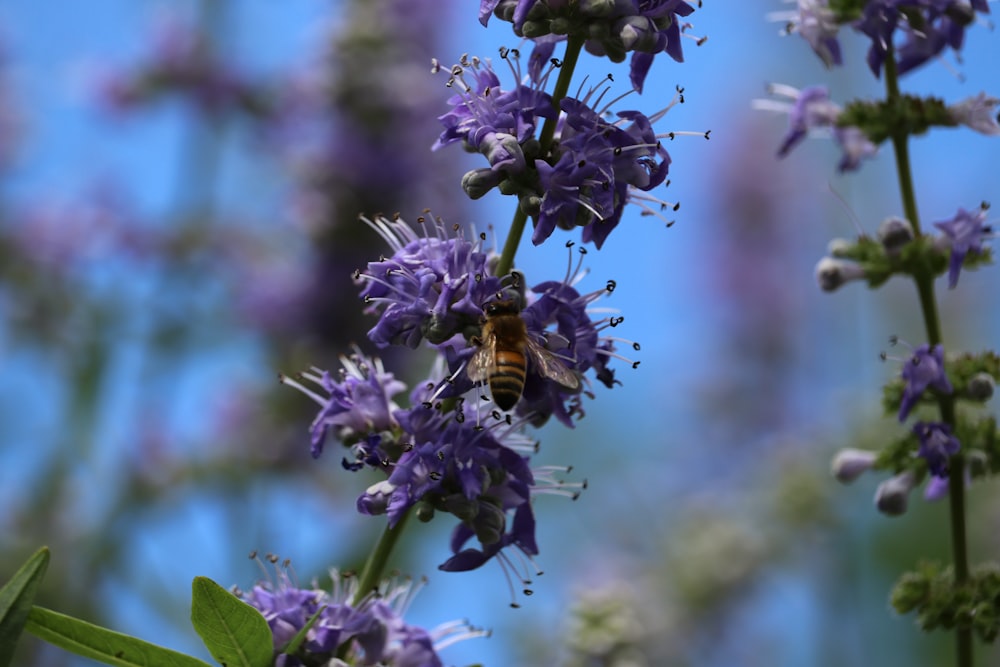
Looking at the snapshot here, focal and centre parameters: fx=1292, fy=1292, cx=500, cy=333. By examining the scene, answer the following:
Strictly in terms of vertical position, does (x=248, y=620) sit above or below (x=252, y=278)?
below

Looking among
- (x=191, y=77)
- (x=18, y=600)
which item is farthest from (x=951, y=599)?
(x=191, y=77)

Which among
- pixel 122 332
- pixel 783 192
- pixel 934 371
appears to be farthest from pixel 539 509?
pixel 934 371

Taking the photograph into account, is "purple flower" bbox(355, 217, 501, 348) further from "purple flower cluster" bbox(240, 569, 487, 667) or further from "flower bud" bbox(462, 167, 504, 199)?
"purple flower cluster" bbox(240, 569, 487, 667)

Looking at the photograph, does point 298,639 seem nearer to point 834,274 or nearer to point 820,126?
point 834,274

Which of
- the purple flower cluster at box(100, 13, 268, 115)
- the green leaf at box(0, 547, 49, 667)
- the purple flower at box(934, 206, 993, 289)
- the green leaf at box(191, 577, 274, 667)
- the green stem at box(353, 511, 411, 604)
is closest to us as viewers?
the green leaf at box(0, 547, 49, 667)

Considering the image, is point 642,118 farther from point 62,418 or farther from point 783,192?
point 783,192

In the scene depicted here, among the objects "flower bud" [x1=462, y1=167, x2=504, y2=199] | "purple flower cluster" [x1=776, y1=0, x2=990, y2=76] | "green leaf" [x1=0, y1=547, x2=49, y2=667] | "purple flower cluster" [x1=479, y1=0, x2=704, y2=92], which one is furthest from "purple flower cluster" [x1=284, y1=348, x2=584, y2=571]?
"purple flower cluster" [x1=776, y1=0, x2=990, y2=76]
